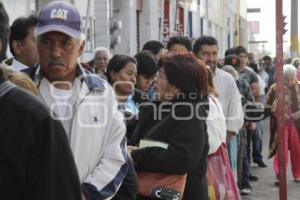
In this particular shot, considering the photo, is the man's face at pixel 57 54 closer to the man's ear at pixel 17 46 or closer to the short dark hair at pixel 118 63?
the man's ear at pixel 17 46

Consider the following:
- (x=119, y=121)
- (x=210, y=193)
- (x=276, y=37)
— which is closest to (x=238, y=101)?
(x=276, y=37)

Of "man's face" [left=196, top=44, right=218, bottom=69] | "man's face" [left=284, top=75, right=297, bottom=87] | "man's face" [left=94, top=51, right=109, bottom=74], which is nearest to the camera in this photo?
"man's face" [left=196, top=44, right=218, bottom=69]

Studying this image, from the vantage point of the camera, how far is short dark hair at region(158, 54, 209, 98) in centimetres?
404

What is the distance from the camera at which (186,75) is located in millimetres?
4047

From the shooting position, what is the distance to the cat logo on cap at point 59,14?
2967mm

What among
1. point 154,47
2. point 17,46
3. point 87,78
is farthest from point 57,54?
point 154,47

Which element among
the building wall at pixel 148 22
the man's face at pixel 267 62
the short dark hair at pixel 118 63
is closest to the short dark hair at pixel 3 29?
the short dark hair at pixel 118 63

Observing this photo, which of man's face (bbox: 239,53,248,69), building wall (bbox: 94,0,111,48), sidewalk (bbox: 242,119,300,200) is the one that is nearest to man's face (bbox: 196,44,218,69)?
sidewalk (bbox: 242,119,300,200)

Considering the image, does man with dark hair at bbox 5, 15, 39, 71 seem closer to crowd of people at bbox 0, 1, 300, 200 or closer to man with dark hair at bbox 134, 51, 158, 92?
crowd of people at bbox 0, 1, 300, 200

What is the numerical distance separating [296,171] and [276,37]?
13.9 ft

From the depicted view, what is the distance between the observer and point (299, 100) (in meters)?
9.79

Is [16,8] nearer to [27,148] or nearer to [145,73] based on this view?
[145,73]

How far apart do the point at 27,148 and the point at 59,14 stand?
1.17 m

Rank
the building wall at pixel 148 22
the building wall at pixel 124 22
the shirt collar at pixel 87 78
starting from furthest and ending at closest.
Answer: the building wall at pixel 148 22
the building wall at pixel 124 22
the shirt collar at pixel 87 78
